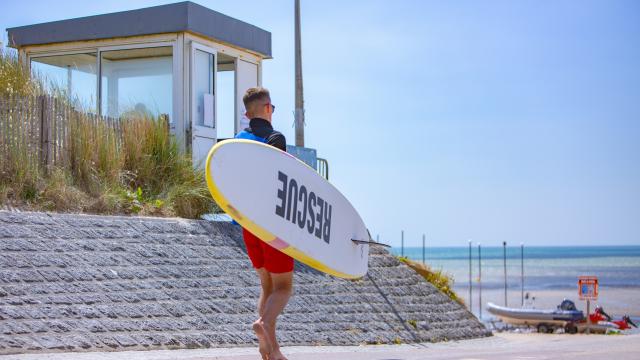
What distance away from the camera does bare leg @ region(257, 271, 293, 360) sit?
5.62m

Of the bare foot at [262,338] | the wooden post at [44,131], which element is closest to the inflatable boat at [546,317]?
the wooden post at [44,131]

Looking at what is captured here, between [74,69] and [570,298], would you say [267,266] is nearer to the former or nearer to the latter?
[74,69]

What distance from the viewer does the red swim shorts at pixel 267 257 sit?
577 cm

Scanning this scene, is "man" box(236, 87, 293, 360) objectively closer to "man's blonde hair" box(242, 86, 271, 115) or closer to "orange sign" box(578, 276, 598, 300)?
"man's blonde hair" box(242, 86, 271, 115)

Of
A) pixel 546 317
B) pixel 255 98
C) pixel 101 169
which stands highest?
pixel 255 98

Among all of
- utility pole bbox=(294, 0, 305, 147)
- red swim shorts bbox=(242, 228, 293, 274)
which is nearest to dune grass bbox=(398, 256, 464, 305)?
utility pole bbox=(294, 0, 305, 147)

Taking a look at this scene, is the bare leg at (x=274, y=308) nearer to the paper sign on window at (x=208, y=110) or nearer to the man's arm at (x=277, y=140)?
the man's arm at (x=277, y=140)

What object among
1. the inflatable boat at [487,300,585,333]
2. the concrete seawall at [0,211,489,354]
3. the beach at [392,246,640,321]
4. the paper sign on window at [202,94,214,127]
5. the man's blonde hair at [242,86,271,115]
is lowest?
the beach at [392,246,640,321]

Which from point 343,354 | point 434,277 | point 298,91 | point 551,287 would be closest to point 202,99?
point 298,91

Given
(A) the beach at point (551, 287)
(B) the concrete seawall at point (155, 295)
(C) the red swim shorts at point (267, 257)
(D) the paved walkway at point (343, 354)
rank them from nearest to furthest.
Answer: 1. (C) the red swim shorts at point (267, 257)
2. (D) the paved walkway at point (343, 354)
3. (B) the concrete seawall at point (155, 295)
4. (A) the beach at point (551, 287)

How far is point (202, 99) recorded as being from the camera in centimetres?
1500

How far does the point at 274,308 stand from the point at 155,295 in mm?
3874

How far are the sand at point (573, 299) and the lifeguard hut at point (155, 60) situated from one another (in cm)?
3126

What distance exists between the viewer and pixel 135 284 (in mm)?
9258
